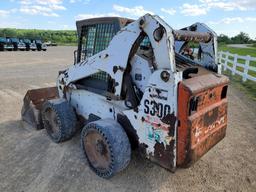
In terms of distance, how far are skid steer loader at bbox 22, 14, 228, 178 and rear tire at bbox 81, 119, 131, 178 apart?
1 cm

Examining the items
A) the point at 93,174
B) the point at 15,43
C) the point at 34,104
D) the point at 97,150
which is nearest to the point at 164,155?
the point at 97,150

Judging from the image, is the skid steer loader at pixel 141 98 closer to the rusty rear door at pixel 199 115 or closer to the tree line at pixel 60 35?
the rusty rear door at pixel 199 115

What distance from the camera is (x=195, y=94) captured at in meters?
2.86

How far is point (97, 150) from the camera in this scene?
11.4 feet

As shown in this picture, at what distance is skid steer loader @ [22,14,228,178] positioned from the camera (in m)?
2.83

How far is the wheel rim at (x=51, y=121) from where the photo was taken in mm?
4406

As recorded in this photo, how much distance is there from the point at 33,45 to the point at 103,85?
3212 cm

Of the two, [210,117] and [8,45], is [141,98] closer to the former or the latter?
[210,117]

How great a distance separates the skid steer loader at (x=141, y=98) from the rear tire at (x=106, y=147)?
0.01 metres

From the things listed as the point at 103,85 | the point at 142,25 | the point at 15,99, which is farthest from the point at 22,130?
the point at 142,25

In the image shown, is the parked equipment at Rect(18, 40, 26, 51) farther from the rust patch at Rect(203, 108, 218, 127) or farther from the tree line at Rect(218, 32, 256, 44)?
the tree line at Rect(218, 32, 256, 44)

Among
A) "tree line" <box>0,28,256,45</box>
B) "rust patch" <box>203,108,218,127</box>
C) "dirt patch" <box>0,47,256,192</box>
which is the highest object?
"tree line" <box>0,28,256,45</box>

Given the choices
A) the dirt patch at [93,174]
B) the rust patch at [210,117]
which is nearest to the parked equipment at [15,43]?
the dirt patch at [93,174]

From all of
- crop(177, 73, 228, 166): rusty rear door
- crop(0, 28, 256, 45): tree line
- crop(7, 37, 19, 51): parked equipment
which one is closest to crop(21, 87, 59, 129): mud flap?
crop(177, 73, 228, 166): rusty rear door
